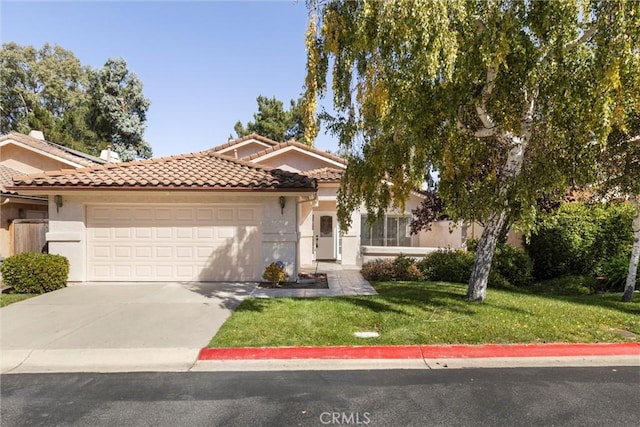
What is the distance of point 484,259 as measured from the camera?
773cm

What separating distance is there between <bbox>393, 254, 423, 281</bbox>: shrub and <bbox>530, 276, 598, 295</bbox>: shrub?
344 centimetres

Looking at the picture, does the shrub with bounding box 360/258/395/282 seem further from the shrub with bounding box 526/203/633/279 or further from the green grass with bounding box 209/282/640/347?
the shrub with bounding box 526/203/633/279

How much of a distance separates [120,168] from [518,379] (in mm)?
11607

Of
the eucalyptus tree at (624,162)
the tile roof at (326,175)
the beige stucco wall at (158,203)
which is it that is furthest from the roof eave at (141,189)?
the eucalyptus tree at (624,162)

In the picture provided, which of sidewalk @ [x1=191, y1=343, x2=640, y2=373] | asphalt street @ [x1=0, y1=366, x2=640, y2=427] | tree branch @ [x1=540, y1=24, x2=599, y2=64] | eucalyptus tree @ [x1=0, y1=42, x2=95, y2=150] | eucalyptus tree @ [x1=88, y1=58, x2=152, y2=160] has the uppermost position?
→ eucalyptus tree @ [x1=0, y1=42, x2=95, y2=150]

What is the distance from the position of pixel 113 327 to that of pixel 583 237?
13.8 metres

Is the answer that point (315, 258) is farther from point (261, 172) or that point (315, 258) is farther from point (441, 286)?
point (441, 286)

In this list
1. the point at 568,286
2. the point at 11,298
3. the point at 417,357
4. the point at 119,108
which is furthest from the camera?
the point at 119,108

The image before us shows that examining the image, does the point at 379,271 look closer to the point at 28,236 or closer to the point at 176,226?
the point at 176,226

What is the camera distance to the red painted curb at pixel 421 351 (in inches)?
210

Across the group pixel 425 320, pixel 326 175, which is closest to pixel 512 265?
pixel 425 320

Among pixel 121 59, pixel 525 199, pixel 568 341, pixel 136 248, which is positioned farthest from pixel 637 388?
pixel 121 59

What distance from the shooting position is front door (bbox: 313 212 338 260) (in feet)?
52.7

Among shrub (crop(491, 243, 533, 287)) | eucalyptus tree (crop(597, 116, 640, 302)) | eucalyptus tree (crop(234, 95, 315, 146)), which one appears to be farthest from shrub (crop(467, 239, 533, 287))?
eucalyptus tree (crop(234, 95, 315, 146))
